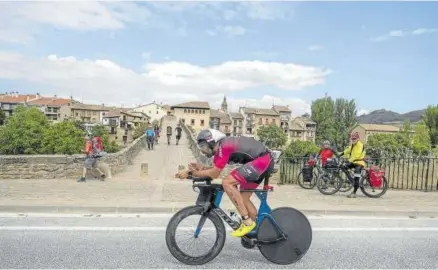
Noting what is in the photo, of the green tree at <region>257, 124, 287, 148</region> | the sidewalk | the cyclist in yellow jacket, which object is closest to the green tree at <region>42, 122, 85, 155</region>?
the sidewalk

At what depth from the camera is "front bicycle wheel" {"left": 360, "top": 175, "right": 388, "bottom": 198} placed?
9812mm

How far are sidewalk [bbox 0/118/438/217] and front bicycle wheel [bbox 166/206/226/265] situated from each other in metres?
2.92

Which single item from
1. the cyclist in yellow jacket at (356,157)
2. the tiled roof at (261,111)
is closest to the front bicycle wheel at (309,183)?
the cyclist in yellow jacket at (356,157)

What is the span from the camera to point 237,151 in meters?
4.55

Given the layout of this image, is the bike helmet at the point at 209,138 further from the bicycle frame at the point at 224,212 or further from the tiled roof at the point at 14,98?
the tiled roof at the point at 14,98

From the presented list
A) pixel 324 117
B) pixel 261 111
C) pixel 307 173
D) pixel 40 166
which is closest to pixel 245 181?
pixel 307 173

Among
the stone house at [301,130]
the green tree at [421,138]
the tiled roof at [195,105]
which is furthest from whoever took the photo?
the tiled roof at [195,105]

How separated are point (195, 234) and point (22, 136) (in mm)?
73452

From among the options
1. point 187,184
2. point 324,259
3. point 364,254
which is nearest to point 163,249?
point 324,259

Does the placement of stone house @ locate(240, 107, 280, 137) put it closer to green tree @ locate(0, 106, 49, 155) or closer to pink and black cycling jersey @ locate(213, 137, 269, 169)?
green tree @ locate(0, 106, 49, 155)

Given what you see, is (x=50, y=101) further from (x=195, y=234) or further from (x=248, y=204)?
(x=248, y=204)

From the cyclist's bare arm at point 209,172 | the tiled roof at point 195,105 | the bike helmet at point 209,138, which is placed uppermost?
the tiled roof at point 195,105

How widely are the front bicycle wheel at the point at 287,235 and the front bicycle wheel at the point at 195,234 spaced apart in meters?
0.54

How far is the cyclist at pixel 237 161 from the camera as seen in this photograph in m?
4.48
